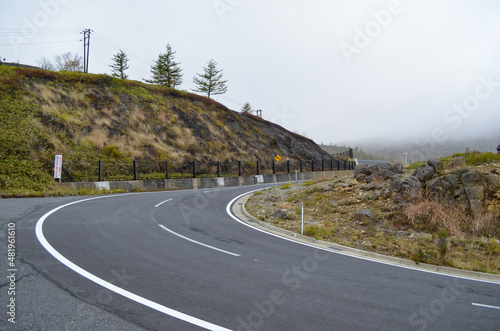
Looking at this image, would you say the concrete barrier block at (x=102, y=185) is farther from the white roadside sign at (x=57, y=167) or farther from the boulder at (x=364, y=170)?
the boulder at (x=364, y=170)

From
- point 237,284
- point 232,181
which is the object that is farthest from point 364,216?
point 232,181

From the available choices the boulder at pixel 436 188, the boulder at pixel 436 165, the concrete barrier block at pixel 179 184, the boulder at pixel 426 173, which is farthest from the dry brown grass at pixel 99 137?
the boulder at pixel 436 165

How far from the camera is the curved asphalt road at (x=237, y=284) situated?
447 cm

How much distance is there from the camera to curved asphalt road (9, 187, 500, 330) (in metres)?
4.47

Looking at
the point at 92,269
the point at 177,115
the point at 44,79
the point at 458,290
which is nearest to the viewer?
the point at 92,269

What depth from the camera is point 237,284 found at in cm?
570

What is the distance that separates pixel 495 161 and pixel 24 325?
20.2 meters

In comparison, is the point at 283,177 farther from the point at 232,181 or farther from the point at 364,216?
→ the point at 364,216

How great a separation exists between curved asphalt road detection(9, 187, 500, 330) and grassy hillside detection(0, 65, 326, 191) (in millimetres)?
13274

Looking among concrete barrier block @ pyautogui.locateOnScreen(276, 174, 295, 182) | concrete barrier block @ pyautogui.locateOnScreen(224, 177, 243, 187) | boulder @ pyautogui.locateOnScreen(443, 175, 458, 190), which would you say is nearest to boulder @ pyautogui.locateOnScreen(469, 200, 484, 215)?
boulder @ pyautogui.locateOnScreen(443, 175, 458, 190)

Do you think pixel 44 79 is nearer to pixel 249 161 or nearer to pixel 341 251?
pixel 249 161

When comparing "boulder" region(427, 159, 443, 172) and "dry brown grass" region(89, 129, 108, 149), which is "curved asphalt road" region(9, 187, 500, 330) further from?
"dry brown grass" region(89, 129, 108, 149)

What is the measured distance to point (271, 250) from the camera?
8633mm

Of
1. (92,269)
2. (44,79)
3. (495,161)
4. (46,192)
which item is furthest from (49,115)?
(495,161)
